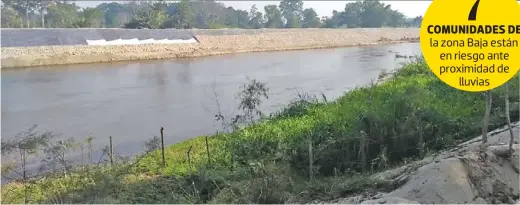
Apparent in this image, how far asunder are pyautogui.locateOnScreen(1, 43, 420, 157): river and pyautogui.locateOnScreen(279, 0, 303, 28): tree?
35557mm

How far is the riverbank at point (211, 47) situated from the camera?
20.7m

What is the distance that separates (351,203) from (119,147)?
485cm

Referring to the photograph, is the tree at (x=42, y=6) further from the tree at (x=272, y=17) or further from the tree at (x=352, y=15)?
the tree at (x=352, y=15)

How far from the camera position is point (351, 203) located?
322 cm

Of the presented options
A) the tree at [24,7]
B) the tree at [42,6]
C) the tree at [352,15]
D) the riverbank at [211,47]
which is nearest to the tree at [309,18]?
the tree at [352,15]

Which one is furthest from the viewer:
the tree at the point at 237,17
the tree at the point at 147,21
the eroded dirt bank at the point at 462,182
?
the tree at the point at 237,17

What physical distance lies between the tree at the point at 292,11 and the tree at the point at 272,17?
1.51m

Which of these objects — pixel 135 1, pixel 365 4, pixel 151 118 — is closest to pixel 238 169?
pixel 151 118

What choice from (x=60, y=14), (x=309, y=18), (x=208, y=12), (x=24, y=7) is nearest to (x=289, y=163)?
(x=60, y=14)

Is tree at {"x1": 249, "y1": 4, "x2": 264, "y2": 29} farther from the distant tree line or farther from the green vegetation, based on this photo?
the green vegetation

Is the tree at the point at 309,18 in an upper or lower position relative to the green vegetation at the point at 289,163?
upper

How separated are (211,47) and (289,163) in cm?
2388

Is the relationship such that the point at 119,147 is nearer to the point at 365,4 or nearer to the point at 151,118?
the point at 151,118

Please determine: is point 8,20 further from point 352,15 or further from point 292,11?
point 352,15
